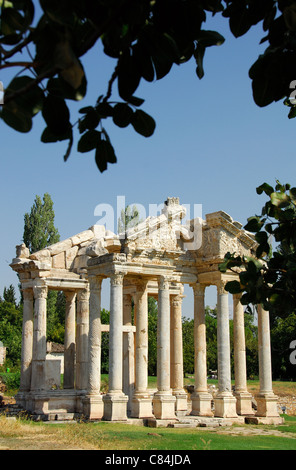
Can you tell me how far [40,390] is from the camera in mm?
26234

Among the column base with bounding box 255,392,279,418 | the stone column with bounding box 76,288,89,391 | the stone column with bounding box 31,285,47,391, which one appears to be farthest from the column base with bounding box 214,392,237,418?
the stone column with bounding box 31,285,47,391

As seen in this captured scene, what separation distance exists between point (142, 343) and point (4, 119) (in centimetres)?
2437

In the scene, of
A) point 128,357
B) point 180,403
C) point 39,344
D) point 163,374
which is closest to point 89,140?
point 163,374

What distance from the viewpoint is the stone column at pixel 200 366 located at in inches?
1128

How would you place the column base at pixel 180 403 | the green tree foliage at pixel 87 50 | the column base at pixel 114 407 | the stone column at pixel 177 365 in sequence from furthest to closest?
the stone column at pixel 177 365 → the column base at pixel 180 403 → the column base at pixel 114 407 → the green tree foliage at pixel 87 50

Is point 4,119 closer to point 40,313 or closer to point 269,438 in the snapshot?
point 269,438

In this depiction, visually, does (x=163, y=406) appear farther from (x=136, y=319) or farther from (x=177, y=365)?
(x=177, y=365)

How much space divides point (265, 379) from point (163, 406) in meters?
6.59

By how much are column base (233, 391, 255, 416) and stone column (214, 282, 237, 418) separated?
5.72ft

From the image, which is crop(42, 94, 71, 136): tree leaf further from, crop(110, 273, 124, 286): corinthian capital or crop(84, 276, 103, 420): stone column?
crop(84, 276, 103, 420): stone column

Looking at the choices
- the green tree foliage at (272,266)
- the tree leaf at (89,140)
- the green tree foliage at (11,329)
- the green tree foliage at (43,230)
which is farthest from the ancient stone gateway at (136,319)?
the green tree foliage at (11,329)

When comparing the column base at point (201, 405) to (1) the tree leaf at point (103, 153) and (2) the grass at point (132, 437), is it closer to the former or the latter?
(2) the grass at point (132, 437)

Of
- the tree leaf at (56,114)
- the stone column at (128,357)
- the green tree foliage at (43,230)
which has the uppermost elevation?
the green tree foliage at (43,230)

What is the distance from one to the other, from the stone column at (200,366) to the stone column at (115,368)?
18.6 ft
